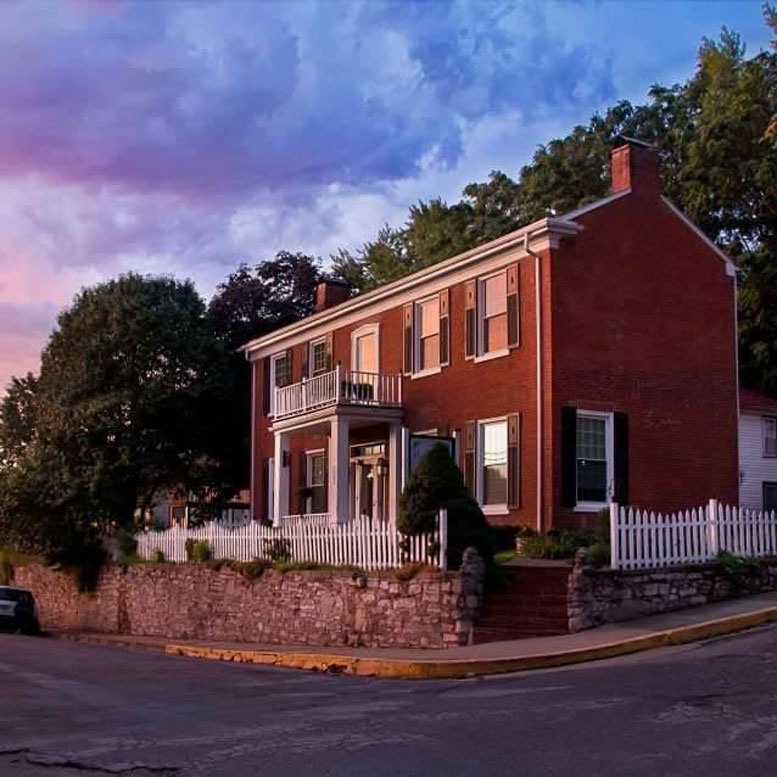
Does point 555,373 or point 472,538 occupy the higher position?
point 555,373

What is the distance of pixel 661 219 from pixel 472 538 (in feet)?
32.5

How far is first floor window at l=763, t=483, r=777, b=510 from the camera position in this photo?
97.7ft

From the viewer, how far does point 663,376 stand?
77.7ft

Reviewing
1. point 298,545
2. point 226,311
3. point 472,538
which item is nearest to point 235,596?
point 298,545

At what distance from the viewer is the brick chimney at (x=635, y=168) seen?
23969 millimetres

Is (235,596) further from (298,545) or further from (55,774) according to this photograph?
(55,774)

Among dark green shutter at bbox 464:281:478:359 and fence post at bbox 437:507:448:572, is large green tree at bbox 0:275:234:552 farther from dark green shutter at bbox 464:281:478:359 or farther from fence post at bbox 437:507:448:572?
fence post at bbox 437:507:448:572

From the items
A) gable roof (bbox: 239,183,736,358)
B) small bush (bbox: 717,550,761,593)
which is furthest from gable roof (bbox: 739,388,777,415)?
small bush (bbox: 717,550,761,593)

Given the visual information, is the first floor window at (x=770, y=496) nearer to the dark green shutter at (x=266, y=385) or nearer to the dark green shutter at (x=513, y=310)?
the dark green shutter at (x=513, y=310)

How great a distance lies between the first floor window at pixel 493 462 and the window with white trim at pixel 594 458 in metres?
1.67

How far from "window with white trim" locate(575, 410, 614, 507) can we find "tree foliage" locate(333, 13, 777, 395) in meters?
10.7

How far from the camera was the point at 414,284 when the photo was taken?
26.6m

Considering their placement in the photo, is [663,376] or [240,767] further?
[663,376]

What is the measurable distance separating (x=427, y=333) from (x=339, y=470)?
3.76 meters
